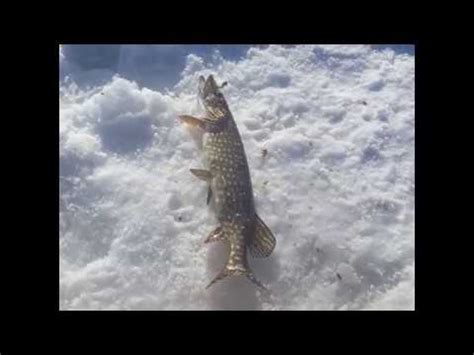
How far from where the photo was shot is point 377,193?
544 cm

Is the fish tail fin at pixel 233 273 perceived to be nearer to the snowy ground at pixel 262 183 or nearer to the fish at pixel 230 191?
the fish at pixel 230 191

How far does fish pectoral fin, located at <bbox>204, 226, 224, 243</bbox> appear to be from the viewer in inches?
189

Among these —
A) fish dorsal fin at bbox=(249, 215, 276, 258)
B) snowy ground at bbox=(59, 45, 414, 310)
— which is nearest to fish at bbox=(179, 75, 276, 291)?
fish dorsal fin at bbox=(249, 215, 276, 258)

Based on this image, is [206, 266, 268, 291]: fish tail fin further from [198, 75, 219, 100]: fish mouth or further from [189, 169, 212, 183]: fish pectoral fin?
[198, 75, 219, 100]: fish mouth

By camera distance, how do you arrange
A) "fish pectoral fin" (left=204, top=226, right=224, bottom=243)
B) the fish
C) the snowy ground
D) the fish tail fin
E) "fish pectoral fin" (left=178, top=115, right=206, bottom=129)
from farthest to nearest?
1. "fish pectoral fin" (left=178, top=115, right=206, bottom=129)
2. the snowy ground
3. "fish pectoral fin" (left=204, top=226, right=224, bottom=243)
4. the fish
5. the fish tail fin

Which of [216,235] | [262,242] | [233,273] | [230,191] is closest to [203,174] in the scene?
[230,191]

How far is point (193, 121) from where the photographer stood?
5473 millimetres

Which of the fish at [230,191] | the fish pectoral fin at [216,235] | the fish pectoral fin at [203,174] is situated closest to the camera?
the fish at [230,191]

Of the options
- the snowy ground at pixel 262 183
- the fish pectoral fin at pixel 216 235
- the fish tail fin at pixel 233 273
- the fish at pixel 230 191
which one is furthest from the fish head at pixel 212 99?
the fish tail fin at pixel 233 273

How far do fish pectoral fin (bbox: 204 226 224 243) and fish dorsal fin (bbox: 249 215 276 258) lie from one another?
0.28 meters

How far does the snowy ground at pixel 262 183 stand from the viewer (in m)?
4.89

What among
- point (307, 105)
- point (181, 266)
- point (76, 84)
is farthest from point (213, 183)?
point (76, 84)

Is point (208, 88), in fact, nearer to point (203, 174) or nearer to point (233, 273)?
point (203, 174)

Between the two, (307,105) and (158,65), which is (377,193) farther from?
(158,65)
